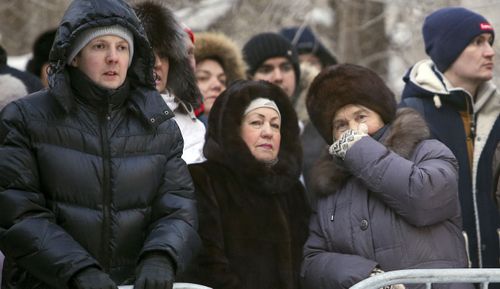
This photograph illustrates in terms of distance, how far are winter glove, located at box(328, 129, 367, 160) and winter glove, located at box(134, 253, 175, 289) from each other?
4.24 feet

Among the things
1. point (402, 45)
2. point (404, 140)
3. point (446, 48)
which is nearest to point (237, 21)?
point (402, 45)

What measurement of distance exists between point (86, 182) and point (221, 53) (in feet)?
9.53

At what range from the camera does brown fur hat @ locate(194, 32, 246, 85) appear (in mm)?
7180

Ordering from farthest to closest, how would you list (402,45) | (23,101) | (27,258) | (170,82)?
(402,45) < (170,82) < (23,101) < (27,258)

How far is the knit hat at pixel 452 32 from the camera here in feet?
20.6

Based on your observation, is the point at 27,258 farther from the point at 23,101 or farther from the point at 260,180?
the point at 260,180

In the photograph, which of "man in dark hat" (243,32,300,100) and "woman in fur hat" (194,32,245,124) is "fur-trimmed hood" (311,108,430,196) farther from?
"man in dark hat" (243,32,300,100)

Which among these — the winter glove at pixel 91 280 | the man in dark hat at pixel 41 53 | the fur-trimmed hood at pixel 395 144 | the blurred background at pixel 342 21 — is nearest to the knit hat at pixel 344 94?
the fur-trimmed hood at pixel 395 144

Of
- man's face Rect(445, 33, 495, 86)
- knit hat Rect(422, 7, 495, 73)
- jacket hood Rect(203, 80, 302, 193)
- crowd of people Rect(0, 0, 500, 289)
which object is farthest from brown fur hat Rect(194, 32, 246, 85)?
man's face Rect(445, 33, 495, 86)

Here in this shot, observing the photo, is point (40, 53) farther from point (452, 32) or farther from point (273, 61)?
point (452, 32)

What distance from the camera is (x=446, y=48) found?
6309 millimetres

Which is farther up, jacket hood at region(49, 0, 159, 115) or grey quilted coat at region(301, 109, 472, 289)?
jacket hood at region(49, 0, 159, 115)

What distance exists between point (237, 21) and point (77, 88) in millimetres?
8685

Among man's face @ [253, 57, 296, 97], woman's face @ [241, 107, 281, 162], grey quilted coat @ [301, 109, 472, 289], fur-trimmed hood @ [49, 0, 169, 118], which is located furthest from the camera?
man's face @ [253, 57, 296, 97]
